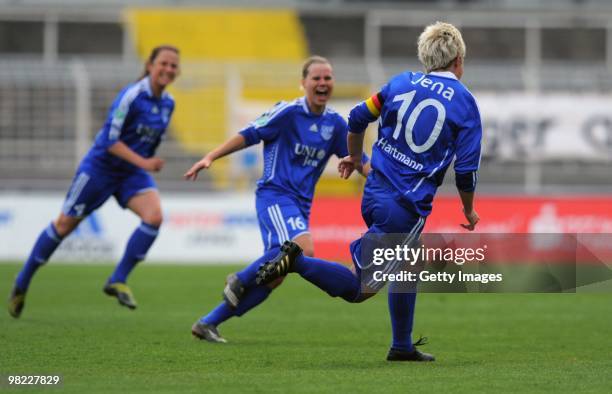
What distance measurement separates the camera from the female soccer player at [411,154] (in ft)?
24.3

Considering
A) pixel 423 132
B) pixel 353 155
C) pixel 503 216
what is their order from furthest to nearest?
pixel 503 216 < pixel 353 155 < pixel 423 132

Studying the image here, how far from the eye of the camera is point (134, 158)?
10.9 meters

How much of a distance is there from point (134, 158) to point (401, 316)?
12.7ft

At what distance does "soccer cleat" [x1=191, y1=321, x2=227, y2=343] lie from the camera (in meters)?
9.09

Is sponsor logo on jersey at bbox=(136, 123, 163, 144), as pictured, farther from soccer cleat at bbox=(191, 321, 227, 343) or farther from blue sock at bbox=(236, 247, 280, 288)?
blue sock at bbox=(236, 247, 280, 288)

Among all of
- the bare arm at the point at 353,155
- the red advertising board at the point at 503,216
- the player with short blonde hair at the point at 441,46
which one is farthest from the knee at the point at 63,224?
the red advertising board at the point at 503,216

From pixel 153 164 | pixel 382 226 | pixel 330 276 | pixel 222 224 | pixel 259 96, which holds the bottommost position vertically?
pixel 222 224

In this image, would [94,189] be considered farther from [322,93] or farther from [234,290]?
[234,290]

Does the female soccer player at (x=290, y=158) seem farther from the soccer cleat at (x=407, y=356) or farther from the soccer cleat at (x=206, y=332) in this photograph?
the soccer cleat at (x=407, y=356)

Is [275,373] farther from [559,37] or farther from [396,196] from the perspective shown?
[559,37]

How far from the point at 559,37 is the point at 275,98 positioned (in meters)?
9.44

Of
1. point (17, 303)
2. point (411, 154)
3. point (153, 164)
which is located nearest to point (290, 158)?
point (153, 164)

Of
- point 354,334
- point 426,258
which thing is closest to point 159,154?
point 354,334

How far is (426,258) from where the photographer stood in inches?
304
